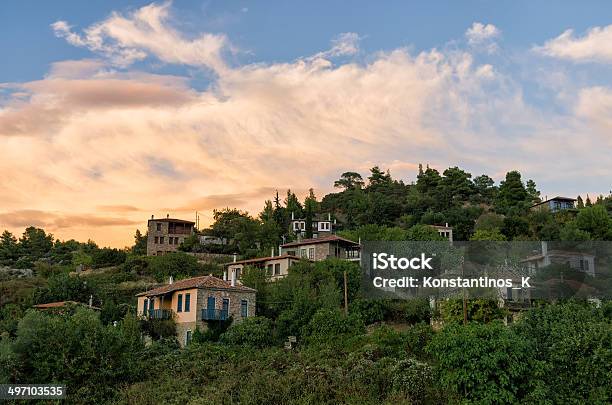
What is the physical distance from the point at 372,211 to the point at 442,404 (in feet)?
221

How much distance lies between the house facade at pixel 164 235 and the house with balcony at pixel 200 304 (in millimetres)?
39617

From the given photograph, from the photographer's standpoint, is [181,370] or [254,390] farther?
[181,370]

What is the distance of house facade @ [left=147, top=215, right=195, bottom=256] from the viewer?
8212cm

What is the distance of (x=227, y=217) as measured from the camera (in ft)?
282

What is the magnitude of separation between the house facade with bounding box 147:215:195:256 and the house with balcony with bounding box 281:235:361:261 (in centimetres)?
2478

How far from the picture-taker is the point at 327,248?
2411 inches

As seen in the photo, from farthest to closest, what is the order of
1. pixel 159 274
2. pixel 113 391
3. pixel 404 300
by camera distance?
1. pixel 159 274
2. pixel 404 300
3. pixel 113 391

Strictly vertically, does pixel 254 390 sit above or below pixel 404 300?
below

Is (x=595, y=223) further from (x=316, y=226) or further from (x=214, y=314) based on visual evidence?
(x=214, y=314)

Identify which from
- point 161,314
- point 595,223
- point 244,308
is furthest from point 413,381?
point 595,223

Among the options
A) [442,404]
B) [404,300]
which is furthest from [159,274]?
[442,404]

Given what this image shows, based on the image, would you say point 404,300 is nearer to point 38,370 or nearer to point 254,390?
point 254,390

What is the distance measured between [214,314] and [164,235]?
151ft

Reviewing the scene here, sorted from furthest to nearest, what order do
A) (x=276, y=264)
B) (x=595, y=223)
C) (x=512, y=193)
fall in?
(x=512, y=193), (x=595, y=223), (x=276, y=264)
